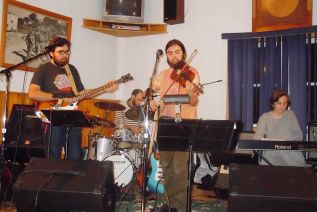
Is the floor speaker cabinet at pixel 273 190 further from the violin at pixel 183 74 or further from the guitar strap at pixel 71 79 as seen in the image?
the guitar strap at pixel 71 79

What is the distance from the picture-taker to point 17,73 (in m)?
5.01

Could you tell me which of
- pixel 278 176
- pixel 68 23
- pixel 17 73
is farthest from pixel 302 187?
pixel 68 23

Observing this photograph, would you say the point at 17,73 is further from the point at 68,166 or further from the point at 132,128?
the point at 68,166

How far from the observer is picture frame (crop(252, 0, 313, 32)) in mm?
5121

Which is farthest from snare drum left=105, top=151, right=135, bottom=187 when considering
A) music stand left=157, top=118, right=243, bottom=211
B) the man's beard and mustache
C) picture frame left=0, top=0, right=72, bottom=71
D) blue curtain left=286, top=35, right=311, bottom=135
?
blue curtain left=286, top=35, right=311, bottom=135

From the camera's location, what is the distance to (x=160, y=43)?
20.6 feet

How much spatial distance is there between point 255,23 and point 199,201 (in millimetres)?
2764

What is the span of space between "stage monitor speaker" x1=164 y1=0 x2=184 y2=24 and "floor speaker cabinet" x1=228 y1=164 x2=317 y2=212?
378 cm

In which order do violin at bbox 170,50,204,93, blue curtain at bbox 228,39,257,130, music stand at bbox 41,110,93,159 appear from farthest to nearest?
blue curtain at bbox 228,39,257,130 → violin at bbox 170,50,204,93 → music stand at bbox 41,110,93,159

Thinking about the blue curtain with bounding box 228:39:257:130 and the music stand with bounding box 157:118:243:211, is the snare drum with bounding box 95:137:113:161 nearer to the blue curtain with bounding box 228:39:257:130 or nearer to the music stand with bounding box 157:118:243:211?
the blue curtain with bounding box 228:39:257:130

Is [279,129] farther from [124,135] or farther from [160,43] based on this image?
[160,43]

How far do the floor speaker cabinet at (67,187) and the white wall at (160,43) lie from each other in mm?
3237

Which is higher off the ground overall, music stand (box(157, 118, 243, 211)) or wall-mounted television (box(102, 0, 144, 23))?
wall-mounted television (box(102, 0, 144, 23))

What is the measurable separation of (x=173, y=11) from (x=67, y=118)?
11.1 ft
